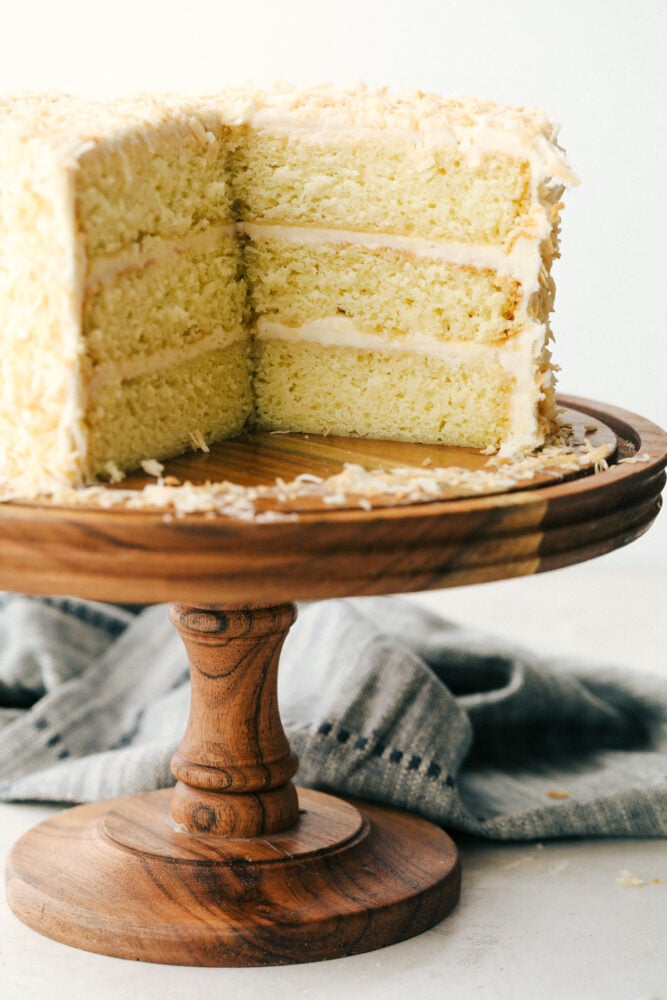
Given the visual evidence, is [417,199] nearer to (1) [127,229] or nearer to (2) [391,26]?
(1) [127,229]

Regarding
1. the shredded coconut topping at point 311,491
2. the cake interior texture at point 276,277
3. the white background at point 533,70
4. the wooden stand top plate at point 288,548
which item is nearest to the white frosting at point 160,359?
the cake interior texture at point 276,277

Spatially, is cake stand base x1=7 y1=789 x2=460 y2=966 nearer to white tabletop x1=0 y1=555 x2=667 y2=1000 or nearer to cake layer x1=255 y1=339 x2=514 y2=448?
white tabletop x1=0 y1=555 x2=667 y2=1000

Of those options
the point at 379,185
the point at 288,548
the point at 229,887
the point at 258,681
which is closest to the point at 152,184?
the point at 379,185

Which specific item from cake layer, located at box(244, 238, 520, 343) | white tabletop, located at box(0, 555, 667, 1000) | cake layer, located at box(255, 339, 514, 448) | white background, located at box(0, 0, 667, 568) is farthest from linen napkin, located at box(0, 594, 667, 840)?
white background, located at box(0, 0, 667, 568)

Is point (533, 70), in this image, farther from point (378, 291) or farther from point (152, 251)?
point (152, 251)

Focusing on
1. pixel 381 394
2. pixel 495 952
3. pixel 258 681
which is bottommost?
pixel 495 952

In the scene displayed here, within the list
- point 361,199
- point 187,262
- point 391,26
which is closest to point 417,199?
point 361,199

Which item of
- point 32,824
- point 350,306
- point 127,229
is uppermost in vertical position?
point 127,229
